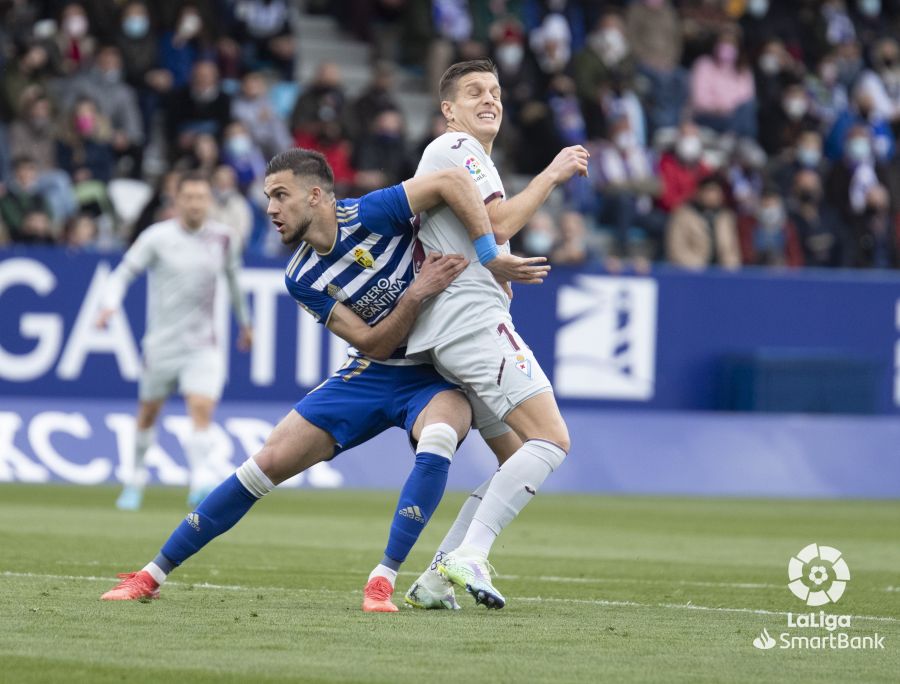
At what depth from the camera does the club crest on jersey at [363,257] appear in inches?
305

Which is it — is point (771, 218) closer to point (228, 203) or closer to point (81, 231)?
point (228, 203)

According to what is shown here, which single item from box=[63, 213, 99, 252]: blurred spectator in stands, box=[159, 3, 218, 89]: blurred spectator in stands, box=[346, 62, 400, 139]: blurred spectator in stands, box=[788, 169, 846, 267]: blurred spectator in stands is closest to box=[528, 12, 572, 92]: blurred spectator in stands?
box=[346, 62, 400, 139]: blurred spectator in stands

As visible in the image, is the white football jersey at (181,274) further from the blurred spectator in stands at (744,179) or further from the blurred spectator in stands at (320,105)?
the blurred spectator in stands at (744,179)

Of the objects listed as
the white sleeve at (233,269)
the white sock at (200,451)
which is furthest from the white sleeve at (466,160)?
the white sock at (200,451)

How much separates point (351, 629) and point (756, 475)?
12.5 meters

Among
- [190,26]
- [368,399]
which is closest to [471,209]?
[368,399]

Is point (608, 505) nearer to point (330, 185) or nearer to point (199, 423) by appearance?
point (199, 423)

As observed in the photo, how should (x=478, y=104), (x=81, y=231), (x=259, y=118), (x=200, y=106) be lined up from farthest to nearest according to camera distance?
(x=259, y=118) < (x=200, y=106) < (x=81, y=231) < (x=478, y=104)

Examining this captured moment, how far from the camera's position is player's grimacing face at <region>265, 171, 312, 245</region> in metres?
7.67

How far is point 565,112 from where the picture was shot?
2339 centimetres

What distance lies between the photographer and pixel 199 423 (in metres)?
14.5

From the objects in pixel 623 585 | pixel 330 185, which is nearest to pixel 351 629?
pixel 330 185

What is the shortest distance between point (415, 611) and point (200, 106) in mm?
14430

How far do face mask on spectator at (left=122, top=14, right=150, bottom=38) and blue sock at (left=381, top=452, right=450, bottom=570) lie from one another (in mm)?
15094
